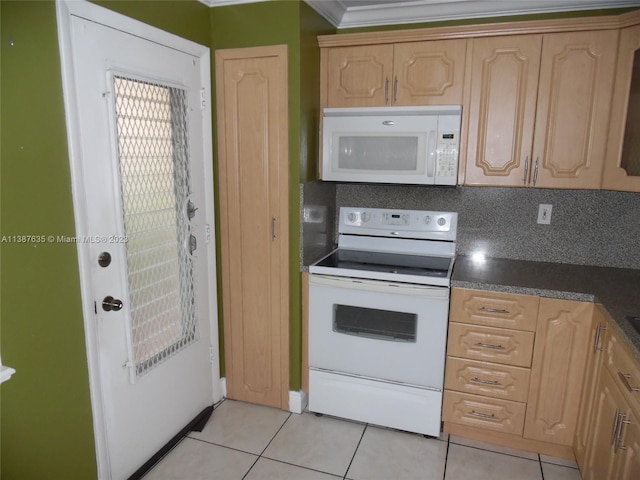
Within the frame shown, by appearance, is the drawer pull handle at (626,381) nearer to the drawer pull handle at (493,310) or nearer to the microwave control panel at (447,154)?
the drawer pull handle at (493,310)

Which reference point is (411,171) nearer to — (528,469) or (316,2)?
(316,2)

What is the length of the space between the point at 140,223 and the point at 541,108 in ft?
6.65

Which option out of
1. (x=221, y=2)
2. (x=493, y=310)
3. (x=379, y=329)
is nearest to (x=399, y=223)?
(x=379, y=329)

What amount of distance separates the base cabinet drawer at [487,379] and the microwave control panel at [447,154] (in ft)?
3.18

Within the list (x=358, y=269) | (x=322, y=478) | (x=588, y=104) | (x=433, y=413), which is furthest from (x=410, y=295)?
(x=588, y=104)

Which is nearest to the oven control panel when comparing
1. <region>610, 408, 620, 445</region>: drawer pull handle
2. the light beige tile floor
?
the light beige tile floor

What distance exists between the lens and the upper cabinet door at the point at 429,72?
231cm

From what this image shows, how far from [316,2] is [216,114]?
0.78 metres

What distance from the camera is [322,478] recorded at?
208 centimetres

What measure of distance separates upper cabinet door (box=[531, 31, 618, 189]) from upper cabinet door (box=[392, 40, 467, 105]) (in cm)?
40

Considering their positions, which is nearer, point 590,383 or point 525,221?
point 590,383

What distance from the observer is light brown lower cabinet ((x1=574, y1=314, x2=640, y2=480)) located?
1459 millimetres

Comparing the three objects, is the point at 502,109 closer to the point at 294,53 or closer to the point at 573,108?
the point at 573,108

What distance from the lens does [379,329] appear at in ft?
7.77
